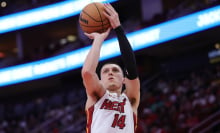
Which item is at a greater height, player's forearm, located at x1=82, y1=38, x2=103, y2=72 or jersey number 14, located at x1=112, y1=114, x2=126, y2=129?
player's forearm, located at x1=82, y1=38, x2=103, y2=72

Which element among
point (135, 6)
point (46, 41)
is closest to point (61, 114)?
point (135, 6)

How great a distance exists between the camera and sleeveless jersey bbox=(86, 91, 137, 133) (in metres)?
3.18

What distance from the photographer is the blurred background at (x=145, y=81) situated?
9.76 meters

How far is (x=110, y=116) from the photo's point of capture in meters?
3.21

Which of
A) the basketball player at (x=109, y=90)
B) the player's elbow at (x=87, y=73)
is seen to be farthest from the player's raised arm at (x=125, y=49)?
the player's elbow at (x=87, y=73)

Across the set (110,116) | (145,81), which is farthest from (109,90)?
(145,81)

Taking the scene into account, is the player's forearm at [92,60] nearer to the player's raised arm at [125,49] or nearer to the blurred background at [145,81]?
the player's raised arm at [125,49]

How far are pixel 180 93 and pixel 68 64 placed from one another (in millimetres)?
5695

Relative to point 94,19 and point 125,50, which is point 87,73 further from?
point 94,19

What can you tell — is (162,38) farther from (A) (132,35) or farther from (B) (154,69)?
(B) (154,69)

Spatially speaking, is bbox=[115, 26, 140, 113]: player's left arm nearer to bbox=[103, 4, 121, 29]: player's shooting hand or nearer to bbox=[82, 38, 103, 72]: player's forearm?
bbox=[103, 4, 121, 29]: player's shooting hand

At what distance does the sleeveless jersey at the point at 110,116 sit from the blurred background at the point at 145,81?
5334mm

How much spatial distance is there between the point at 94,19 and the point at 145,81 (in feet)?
35.2

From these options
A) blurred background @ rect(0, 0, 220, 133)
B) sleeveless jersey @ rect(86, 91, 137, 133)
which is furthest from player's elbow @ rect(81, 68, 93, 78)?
blurred background @ rect(0, 0, 220, 133)
